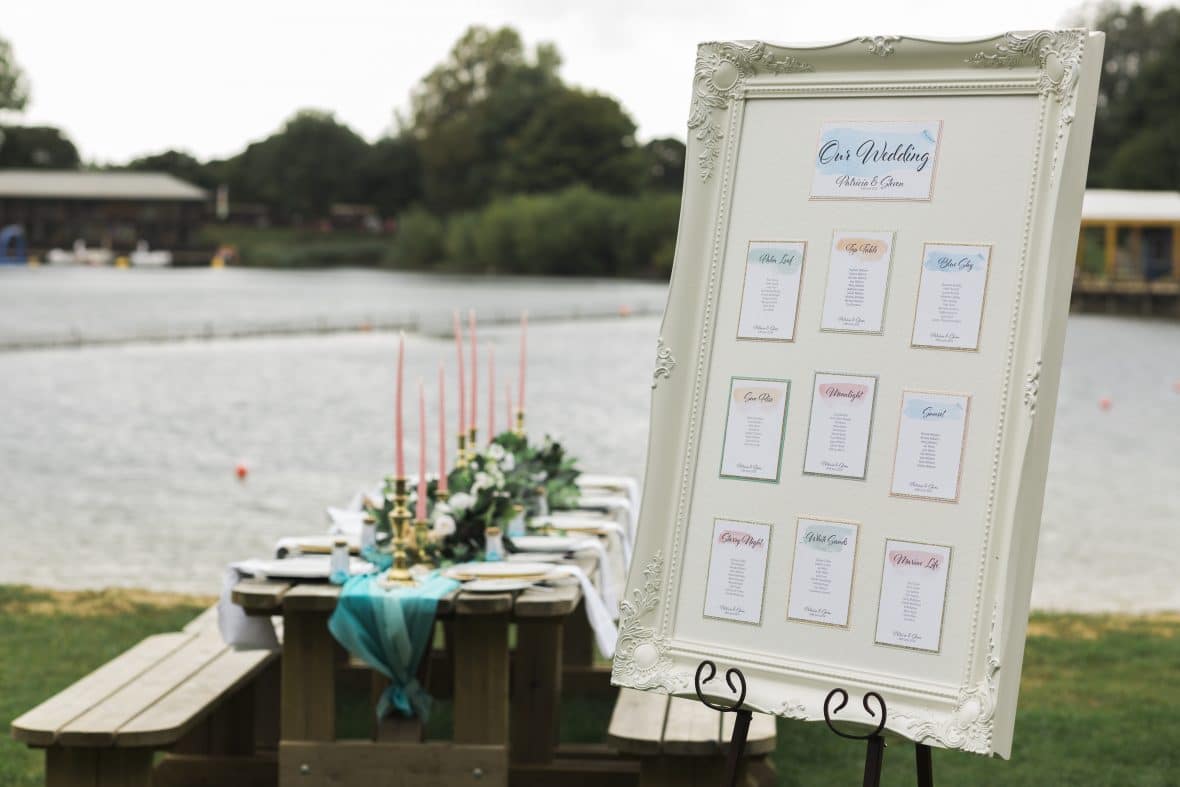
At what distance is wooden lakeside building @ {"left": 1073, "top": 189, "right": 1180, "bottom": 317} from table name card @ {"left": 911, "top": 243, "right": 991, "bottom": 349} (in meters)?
43.1

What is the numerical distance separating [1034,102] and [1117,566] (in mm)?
7523

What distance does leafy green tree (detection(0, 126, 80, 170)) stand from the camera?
102 meters

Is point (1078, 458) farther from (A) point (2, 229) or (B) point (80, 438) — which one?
(A) point (2, 229)

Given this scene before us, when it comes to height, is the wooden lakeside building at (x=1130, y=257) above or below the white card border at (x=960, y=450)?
above

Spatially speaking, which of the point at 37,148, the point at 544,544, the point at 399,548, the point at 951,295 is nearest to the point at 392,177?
the point at 37,148

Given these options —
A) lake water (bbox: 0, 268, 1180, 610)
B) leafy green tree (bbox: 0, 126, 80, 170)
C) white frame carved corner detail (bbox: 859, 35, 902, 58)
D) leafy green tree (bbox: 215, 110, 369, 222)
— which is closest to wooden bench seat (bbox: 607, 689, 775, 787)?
white frame carved corner detail (bbox: 859, 35, 902, 58)

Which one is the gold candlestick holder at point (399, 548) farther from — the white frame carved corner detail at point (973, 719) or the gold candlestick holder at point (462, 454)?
the white frame carved corner detail at point (973, 719)

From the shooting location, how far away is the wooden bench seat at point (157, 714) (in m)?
4.06

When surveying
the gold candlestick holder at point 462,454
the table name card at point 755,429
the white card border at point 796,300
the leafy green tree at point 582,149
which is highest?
the leafy green tree at point 582,149

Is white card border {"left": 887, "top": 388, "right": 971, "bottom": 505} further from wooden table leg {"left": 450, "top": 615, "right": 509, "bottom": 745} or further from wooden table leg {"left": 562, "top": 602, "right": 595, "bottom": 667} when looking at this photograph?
wooden table leg {"left": 562, "top": 602, "right": 595, "bottom": 667}

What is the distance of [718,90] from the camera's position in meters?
3.26

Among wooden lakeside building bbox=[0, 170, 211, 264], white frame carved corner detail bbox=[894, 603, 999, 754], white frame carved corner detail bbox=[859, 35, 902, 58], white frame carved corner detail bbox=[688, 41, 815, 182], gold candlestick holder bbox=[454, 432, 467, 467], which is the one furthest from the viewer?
wooden lakeside building bbox=[0, 170, 211, 264]

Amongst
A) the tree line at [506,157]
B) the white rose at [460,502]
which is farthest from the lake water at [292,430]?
the tree line at [506,157]

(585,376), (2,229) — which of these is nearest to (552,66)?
(2,229)
